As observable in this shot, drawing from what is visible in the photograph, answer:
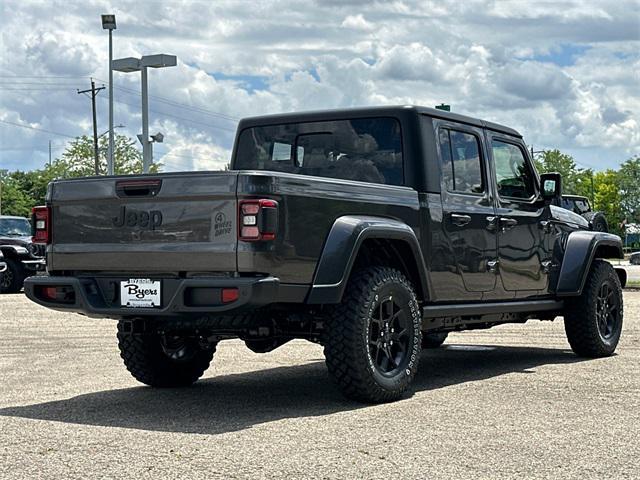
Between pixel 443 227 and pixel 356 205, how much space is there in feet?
3.81

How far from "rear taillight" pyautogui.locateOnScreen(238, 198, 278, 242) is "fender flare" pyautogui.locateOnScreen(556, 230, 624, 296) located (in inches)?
166

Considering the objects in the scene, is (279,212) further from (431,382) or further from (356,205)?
(431,382)

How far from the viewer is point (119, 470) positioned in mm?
5574

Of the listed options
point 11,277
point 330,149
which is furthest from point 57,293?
point 11,277

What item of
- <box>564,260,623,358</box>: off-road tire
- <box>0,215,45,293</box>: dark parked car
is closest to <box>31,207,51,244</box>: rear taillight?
<box>564,260,623,358</box>: off-road tire

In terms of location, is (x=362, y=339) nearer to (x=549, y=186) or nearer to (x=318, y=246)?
(x=318, y=246)

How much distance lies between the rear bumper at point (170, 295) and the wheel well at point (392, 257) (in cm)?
108

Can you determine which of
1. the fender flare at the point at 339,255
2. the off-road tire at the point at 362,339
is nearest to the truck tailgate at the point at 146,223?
the fender flare at the point at 339,255

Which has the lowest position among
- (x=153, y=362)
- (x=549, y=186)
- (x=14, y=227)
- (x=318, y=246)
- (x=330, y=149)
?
(x=153, y=362)

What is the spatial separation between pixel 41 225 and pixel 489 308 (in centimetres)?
355

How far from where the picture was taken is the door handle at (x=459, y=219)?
8.84m

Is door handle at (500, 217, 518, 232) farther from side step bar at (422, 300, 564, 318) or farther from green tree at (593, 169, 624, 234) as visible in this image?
green tree at (593, 169, 624, 234)

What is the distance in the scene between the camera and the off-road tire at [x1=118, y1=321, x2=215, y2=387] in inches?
344

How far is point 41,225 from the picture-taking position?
26.7 ft
